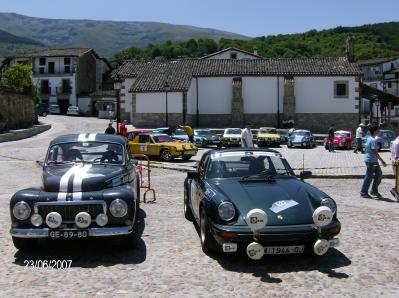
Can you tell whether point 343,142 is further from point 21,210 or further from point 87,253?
point 21,210

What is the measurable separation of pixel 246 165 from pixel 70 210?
Result: 9.77 ft

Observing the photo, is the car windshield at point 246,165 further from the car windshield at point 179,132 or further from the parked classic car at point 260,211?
the car windshield at point 179,132

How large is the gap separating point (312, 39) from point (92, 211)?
12995 cm

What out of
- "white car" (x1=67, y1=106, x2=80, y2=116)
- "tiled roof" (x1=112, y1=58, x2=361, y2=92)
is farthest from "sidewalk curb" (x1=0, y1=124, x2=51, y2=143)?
"white car" (x1=67, y1=106, x2=80, y2=116)

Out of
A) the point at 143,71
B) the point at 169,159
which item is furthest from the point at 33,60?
the point at 169,159

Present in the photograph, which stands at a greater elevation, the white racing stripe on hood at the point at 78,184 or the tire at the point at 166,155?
the white racing stripe on hood at the point at 78,184

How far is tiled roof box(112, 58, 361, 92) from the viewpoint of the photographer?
4914cm

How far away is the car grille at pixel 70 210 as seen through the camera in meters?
7.20

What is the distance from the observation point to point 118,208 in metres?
7.26

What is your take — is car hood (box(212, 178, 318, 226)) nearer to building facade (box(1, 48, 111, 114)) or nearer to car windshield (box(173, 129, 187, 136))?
car windshield (box(173, 129, 187, 136))

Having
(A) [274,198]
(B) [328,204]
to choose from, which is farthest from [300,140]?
(A) [274,198]

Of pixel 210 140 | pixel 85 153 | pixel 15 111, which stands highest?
pixel 15 111
